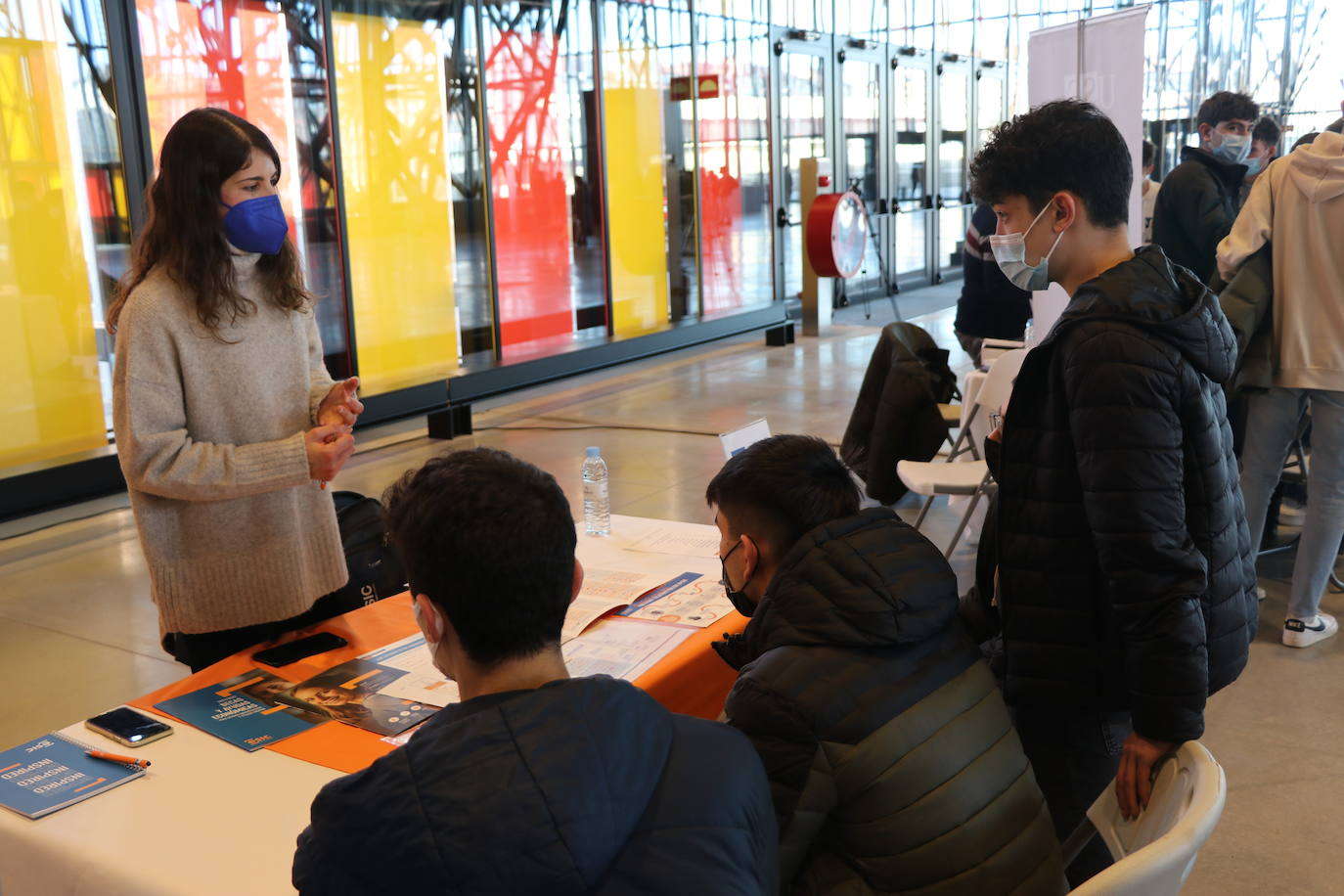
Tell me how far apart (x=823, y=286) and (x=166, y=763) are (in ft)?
34.3

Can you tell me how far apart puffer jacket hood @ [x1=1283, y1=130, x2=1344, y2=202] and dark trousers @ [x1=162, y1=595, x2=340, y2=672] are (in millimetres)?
3258

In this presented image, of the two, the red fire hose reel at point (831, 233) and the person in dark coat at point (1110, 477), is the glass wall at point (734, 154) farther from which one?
the person in dark coat at point (1110, 477)

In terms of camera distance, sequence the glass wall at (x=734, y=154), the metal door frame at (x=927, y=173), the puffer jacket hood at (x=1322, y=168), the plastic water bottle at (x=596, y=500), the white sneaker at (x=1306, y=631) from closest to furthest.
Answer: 1. the plastic water bottle at (x=596, y=500)
2. the puffer jacket hood at (x=1322, y=168)
3. the white sneaker at (x=1306, y=631)
4. the glass wall at (x=734, y=154)
5. the metal door frame at (x=927, y=173)

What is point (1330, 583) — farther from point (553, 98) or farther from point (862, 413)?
point (553, 98)

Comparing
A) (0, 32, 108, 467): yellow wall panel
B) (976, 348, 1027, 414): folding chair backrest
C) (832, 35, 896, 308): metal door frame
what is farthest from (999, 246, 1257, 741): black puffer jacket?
(832, 35, 896, 308): metal door frame

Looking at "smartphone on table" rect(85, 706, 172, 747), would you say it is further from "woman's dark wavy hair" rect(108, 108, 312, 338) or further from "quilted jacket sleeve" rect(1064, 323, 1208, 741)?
"quilted jacket sleeve" rect(1064, 323, 1208, 741)

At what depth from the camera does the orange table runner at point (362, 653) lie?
180cm

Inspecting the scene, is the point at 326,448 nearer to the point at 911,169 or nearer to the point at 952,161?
the point at 911,169

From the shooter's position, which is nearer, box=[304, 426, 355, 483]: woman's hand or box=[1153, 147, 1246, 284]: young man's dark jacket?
box=[304, 426, 355, 483]: woman's hand

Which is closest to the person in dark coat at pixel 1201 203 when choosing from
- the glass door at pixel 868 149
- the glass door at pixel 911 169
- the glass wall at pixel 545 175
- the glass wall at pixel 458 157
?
the glass wall at pixel 458 157

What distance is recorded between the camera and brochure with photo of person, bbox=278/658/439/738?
189cm

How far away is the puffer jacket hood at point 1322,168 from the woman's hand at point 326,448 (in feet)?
10.2

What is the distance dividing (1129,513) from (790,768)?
0.62 m

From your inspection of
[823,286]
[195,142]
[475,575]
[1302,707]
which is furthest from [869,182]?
[475,575]
